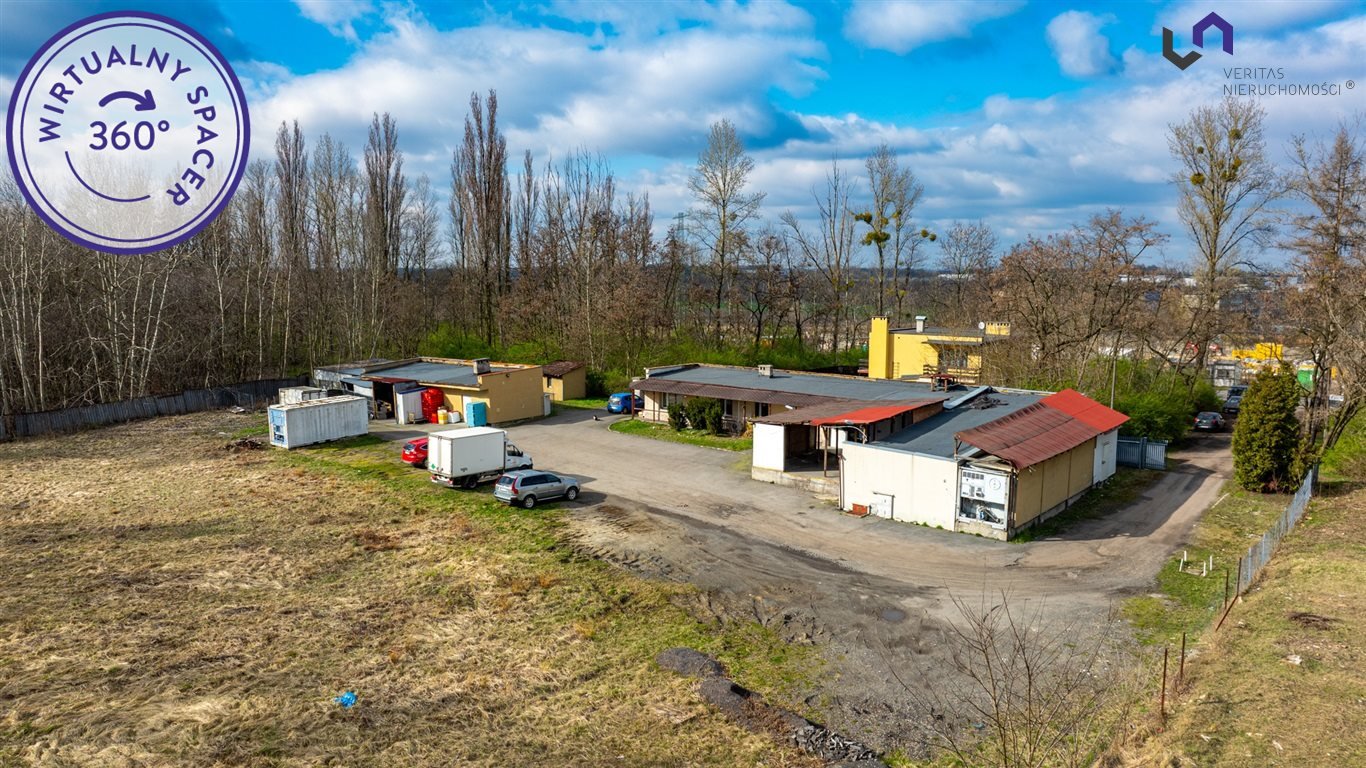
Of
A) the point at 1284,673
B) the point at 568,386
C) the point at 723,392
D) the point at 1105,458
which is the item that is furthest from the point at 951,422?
the point at 568,386

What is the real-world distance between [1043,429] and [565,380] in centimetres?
3325

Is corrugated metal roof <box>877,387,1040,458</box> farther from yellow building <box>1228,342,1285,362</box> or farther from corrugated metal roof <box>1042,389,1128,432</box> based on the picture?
yellow building <box>1228,342,1285,362</box>

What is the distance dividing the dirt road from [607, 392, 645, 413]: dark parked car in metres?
14.4

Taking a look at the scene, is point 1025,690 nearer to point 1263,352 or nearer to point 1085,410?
point 1085,410

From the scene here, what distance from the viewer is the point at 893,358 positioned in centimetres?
5291

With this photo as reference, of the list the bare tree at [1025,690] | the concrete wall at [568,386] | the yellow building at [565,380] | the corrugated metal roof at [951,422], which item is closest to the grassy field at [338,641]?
the bare tree at [1025,690]

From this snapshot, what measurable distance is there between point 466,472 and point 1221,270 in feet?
159

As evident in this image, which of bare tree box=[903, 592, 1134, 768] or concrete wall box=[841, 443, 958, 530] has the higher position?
concrete wall box=[841, 443, 958, 530]

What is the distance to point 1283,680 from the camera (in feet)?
41.8

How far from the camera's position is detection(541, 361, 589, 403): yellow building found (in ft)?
167

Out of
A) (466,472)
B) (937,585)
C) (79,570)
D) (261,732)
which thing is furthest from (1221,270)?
(79,570)

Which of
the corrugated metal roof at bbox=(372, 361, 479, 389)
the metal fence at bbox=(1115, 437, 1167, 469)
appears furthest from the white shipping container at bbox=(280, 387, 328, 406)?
the metal fence at bbox=(1115, 437, 1167, 469)

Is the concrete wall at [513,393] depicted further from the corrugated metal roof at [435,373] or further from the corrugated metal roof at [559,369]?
the corrugated metal roof at [559,369]

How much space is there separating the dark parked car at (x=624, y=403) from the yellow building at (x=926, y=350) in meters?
16.0
